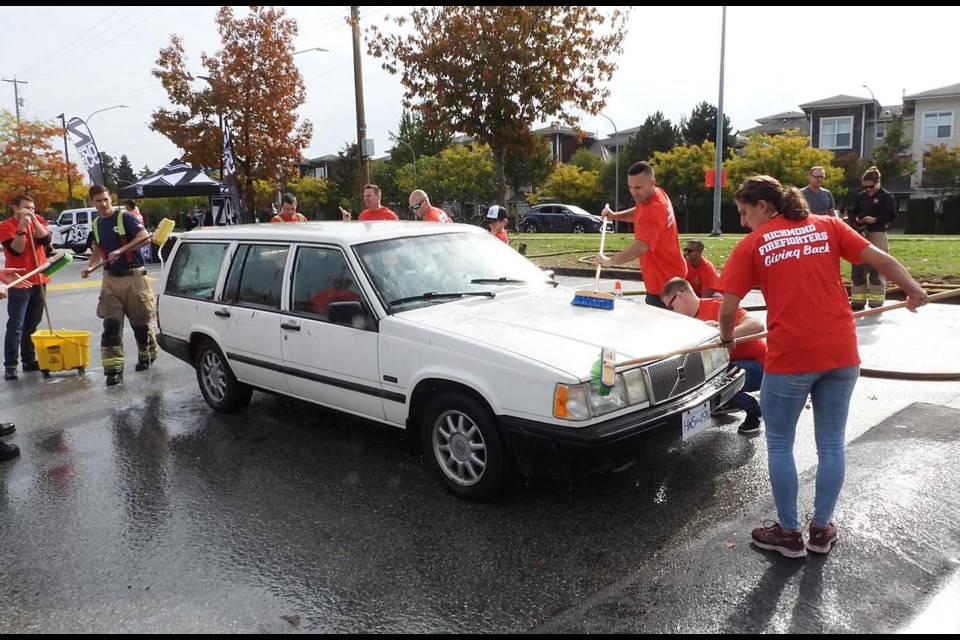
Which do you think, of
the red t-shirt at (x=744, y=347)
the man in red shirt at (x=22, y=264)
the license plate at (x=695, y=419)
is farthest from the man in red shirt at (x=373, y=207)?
the license plate at (x=695, y=419)

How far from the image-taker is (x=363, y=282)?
480cm

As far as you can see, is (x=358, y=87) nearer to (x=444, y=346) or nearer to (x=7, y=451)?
(x=7, y=451)

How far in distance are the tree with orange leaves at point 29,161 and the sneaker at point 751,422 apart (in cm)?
4427

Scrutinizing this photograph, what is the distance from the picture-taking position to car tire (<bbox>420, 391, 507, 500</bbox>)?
4.01 meters

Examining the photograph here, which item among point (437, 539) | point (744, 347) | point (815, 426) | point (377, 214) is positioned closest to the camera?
point (815, 426)

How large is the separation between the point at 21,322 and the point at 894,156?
140 feet

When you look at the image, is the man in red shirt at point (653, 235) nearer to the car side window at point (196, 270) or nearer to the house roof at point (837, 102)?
the car side window at point (196, 270)

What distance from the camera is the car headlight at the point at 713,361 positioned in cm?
454

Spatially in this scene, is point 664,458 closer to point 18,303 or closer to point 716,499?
point 716,499

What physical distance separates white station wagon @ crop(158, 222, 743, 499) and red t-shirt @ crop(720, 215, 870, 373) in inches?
35.1

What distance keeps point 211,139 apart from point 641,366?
84.6 ft

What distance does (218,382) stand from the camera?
246 inches

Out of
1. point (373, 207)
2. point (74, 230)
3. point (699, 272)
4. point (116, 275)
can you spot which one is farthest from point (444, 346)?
point (74, 230)

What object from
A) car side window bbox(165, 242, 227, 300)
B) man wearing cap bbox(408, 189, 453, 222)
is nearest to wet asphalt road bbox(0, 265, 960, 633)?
car side window bbox(165, 242, 227, 300)
